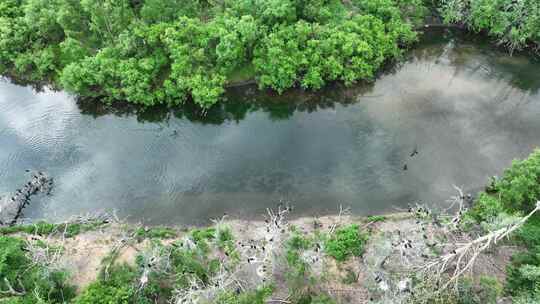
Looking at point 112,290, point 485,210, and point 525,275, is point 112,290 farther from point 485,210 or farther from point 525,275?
point 485,210

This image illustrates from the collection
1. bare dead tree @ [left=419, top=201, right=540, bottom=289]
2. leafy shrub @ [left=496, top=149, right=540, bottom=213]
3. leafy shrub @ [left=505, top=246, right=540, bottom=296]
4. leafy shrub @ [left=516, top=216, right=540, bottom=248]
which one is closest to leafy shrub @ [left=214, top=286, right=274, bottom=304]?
bare dead tree @ [left=419, top=201, right=540, bottom=289]

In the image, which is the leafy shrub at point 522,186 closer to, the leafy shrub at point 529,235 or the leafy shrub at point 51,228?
the leafy shrub at point 529,235

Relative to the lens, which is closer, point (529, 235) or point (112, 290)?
point (112, 290)

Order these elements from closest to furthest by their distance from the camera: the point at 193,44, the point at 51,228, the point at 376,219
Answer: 1. the point at 376,219
2. the point at 51,228
3. the point at 193,44

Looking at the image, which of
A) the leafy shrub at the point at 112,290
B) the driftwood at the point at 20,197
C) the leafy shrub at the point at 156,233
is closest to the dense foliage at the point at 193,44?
the driftwood at the point at 20,197

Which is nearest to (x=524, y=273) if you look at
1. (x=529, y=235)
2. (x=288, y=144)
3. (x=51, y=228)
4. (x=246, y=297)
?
(x=529, y=235)

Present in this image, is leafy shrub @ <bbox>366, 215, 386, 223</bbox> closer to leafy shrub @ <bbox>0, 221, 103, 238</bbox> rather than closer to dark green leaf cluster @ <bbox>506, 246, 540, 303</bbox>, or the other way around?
dark green leaf cluster @ <bbox>506, 246, 540, 303</bbox>
